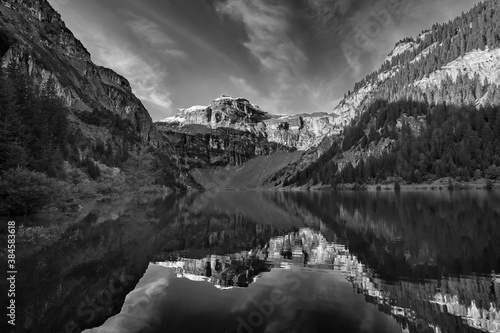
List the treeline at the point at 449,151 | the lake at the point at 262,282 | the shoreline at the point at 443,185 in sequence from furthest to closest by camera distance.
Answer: the treeline at the point at 449,151 → the shoreline at the point at 443,185 → the lake at the point at 262,282

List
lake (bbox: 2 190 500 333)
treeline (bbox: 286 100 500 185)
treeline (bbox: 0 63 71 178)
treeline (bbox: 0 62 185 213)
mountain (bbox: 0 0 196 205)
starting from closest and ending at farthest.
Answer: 1. lake (bbox: 2 190 500 333)
2. treeline (bbox: 0 62 185 213)
3. treeline (bbox: 0 63 71 178)
4. mountain (bbox: 0 0 196 205)
5. treeline (bbox: 286 100 500 185)

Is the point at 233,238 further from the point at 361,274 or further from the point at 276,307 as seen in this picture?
the point at 276,307

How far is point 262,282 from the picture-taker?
17859 mm

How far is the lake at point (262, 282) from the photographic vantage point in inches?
476

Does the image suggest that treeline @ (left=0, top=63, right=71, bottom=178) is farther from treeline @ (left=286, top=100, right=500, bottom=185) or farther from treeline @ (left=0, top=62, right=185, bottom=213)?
treeline @ (left=286, top=100, right=500, bottom=185)

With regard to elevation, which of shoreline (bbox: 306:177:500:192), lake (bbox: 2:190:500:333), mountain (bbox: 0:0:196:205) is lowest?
lake (bbox: 2:190:500:333)

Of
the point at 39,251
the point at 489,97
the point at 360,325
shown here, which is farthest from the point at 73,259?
the point at 489,97

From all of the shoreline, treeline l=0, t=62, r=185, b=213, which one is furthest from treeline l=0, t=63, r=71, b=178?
the shoreline

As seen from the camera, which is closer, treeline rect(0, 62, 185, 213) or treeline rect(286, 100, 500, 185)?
treeline rect(0, 62, 185, 213)

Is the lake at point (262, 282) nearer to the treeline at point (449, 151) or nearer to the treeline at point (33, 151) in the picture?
the treeline at point (33, 151)

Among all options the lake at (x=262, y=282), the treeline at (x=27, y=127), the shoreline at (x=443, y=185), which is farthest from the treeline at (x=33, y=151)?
the shoreline at (x=443, y=185)

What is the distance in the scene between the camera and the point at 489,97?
181 meters

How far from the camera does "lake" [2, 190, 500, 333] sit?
39.6ft

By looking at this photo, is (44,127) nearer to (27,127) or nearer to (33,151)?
(27,127)
